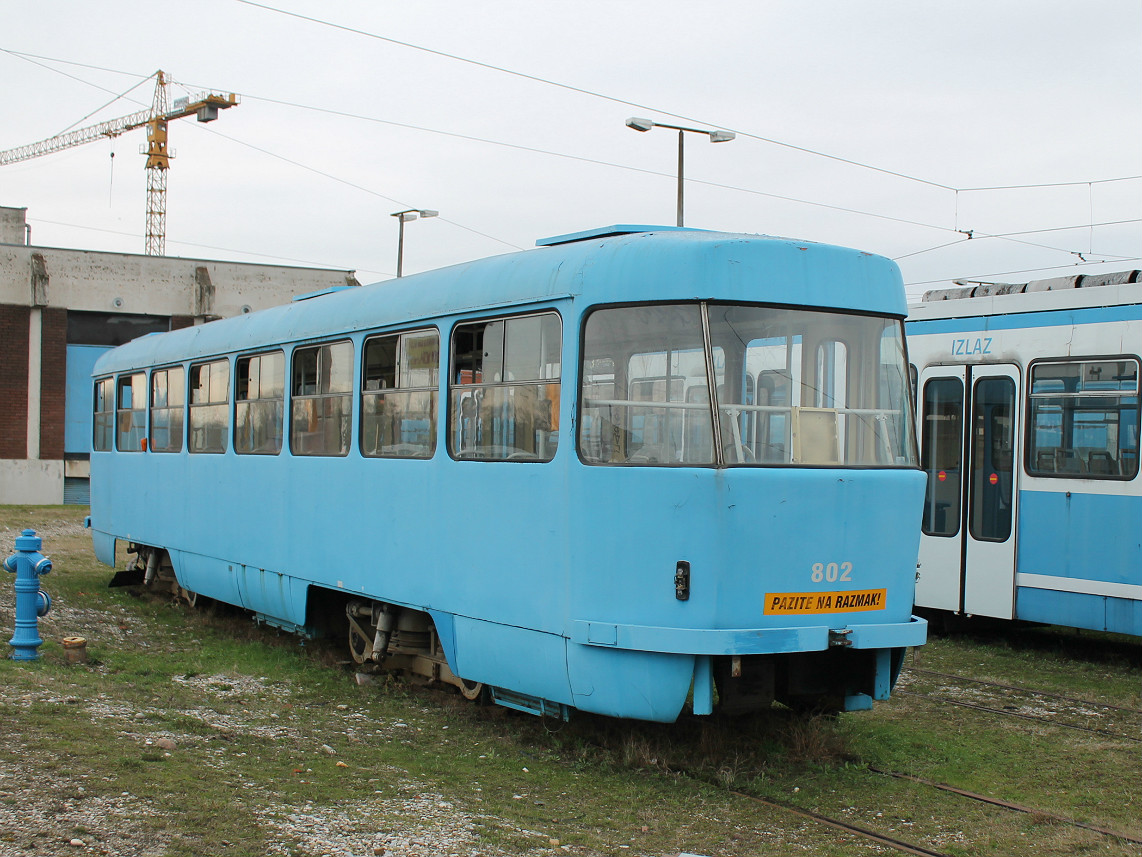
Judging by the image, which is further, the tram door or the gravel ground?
the tram door

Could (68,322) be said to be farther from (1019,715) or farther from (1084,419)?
(1019,715)

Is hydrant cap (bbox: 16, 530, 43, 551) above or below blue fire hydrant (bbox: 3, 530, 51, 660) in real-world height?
above

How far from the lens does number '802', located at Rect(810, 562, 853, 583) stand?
6.58 metres

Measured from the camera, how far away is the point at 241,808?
5.83m

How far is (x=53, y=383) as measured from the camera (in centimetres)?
3253

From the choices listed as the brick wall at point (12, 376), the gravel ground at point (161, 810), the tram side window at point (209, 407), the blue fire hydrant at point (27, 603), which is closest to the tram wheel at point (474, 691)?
the gravel ground at point (161, 810)

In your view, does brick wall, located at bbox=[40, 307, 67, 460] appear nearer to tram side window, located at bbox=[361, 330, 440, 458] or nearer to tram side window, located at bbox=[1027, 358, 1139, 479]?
tram side window, located at bbox=[361, 330, 440, 458]

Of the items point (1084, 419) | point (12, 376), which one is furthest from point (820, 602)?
point (12, 376)

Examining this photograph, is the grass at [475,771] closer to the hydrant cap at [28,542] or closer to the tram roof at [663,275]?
the hydrant cap at [28,542]

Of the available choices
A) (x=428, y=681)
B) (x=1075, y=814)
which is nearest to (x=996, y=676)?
(x=1075, y=814)

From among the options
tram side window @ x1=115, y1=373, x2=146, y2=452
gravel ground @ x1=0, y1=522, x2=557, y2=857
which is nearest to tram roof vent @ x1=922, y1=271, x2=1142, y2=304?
gravel ground @ x1=0, y1=522, x2=557, y2=857

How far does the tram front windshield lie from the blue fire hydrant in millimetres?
5286

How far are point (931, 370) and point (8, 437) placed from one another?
91.0 ft

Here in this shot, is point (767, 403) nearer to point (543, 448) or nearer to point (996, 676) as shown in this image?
point (543, 448)
